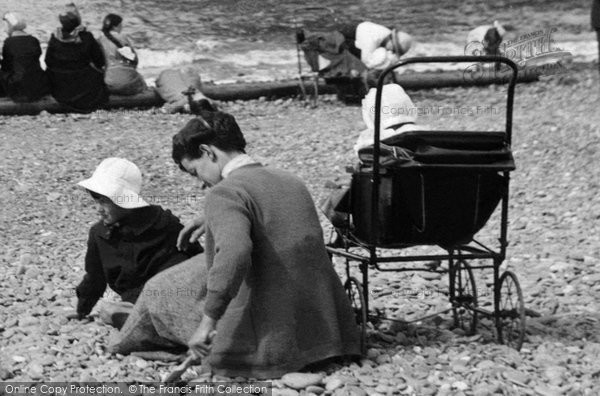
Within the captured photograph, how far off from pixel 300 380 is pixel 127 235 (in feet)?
4.01

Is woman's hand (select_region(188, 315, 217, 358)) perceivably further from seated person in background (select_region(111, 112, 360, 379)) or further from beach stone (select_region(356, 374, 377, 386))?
beach stone (select_region(356, 374, 377, 386))

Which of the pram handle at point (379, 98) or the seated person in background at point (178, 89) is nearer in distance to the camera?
the pram handle at point (379, 98)

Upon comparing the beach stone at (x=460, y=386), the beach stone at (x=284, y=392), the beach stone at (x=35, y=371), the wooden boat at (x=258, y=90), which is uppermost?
the beach stone at (x=284, y=392)

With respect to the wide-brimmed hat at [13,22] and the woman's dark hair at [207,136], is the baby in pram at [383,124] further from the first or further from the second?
the wide-brimmed hat at [13,22]

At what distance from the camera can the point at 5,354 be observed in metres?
5.75

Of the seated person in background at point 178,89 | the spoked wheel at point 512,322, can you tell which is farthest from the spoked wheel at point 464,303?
the seated person in background at point 178,89

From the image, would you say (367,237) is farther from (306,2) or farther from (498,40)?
(306,2)

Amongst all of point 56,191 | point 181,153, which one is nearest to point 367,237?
point 181,153

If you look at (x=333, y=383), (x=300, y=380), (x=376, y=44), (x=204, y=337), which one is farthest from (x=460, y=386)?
(x=376, y=44)

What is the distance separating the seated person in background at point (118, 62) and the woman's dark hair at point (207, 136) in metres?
9.33

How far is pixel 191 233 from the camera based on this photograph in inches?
221

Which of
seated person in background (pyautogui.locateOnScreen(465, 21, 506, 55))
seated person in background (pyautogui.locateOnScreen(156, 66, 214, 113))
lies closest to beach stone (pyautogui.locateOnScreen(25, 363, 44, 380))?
seated person in background (pyautogui.locateOnScreen(156, 66, 214, 113))

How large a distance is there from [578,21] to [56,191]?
1146cm

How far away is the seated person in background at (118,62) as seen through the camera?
14219 mm
